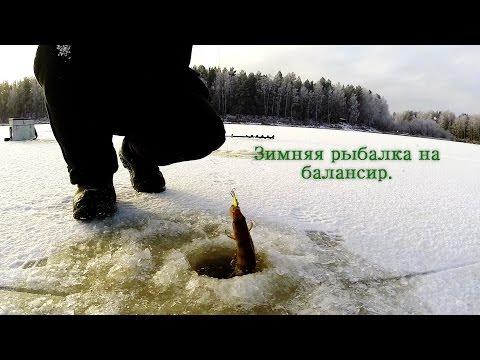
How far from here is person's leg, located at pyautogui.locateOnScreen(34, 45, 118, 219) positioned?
1930 millimetres

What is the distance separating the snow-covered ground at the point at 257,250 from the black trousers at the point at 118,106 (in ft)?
1.41

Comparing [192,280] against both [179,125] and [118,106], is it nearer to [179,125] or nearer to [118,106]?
[179,125]

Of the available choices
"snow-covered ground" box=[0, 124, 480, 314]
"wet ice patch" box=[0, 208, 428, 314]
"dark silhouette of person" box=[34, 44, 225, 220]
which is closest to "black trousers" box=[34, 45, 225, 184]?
"dark silhouette of person" box=[34, 44, 225, 220]

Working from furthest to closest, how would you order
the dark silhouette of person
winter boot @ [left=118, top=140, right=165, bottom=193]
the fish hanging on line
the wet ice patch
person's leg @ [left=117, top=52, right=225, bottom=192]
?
winter boot @ [left=118, top=140, right=165, bottom=193], person's leg @ [left=117, top=52, right=225, bottom=192], the dark silhouette of person, the fish hanging on line, the wet ice patch

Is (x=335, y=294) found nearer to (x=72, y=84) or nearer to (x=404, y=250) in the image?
(x=404, y=250)

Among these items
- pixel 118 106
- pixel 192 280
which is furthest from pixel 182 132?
pixel 192 280

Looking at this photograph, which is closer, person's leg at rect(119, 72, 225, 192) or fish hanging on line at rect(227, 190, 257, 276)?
fish hanging on line at rect(227, 190, 257, 276)

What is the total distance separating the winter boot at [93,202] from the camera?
2115mm

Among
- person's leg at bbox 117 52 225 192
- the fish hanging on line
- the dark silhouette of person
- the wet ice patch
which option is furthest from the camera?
person's leg at bbox 117 52 225 192

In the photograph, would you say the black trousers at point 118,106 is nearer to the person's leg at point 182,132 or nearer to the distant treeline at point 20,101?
the person's leg at point 182,132

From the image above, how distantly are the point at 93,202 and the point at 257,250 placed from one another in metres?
1.07

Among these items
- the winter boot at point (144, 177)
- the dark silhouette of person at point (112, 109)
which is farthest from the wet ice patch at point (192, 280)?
the winter boot at point (144, 177)

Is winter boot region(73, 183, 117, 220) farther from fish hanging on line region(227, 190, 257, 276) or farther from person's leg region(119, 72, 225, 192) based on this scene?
fish hanging on line region(227, 190, 257, 276)
